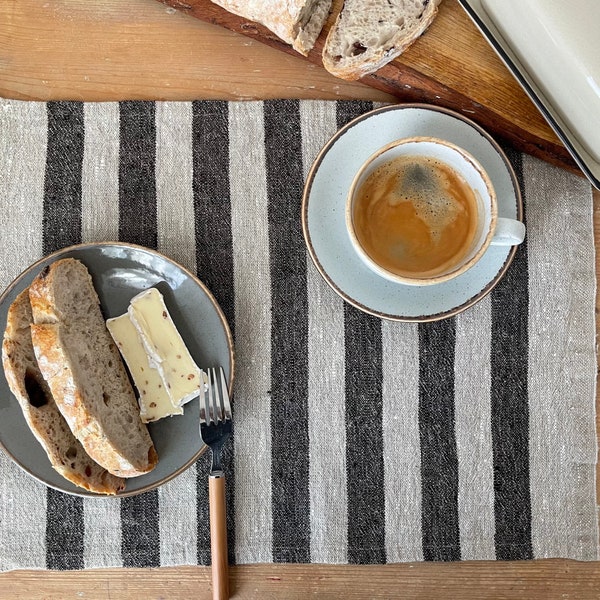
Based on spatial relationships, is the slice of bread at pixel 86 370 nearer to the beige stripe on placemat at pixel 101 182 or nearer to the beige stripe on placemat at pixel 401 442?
the beige stripe on placemat at pixel 101 182

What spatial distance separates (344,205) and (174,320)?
0.33 meters

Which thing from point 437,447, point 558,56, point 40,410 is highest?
point 558,56

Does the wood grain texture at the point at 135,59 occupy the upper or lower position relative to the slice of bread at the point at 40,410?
upper

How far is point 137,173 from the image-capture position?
1.12 metres

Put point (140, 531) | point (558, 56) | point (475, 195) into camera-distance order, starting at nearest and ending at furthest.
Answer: point (558, 56) < point (475, 195) < point (140, 531)

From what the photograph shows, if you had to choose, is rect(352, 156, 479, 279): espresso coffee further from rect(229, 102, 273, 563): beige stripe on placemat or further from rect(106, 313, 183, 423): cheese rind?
rect(106, 313, 183, 423): cheese rind

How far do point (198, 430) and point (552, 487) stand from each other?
1.95ft

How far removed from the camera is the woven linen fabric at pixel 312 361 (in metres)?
1.11

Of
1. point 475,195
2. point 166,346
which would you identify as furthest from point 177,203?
point 475,195

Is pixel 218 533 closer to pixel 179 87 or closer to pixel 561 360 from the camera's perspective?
pixel 561 360

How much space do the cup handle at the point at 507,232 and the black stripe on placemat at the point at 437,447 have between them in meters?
0.21

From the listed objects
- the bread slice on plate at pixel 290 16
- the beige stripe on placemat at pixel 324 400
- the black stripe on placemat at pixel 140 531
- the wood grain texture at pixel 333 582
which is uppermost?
the bread slice on plate at pixel 290 16

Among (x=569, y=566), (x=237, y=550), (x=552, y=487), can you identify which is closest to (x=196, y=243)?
(x=237, y=550)

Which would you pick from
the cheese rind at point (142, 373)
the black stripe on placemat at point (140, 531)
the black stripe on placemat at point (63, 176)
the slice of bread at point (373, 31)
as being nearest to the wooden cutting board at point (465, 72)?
the slice of bread at point (373, 31)
